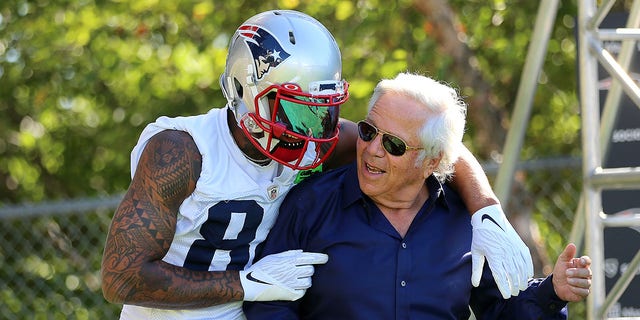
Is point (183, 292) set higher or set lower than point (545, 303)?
higher

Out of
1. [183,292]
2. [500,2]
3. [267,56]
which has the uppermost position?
[267,56]

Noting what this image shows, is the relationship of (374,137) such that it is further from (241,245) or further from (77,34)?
(77,34)

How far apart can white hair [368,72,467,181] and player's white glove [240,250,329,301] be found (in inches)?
20.8

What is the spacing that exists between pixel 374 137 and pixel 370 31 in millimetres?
3048

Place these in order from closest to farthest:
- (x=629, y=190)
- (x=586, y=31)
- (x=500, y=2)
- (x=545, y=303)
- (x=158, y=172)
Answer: (x=158, y=172)
(x=545, y=303)
(x=586, y=31)
(x=629, y=190)
(x=500, y=2)

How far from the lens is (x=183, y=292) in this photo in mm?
3660

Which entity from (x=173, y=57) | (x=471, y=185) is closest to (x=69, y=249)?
(x=173, y=57)

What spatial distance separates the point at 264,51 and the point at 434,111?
589 millimetres

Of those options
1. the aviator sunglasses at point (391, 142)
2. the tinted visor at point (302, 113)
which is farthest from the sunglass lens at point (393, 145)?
the tinted visor at point (302, 113)

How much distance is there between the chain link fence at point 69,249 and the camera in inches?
258

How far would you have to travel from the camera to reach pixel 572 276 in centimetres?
381

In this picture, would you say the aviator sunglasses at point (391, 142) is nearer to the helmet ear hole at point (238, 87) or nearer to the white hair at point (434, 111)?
the white hair at point (434, 111)

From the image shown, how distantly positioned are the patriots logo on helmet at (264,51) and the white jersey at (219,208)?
24 cm

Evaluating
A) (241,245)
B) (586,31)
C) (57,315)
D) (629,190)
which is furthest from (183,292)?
(57,315)
